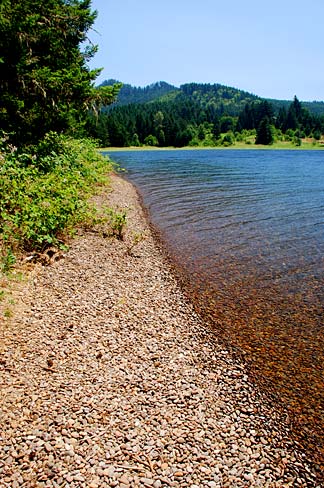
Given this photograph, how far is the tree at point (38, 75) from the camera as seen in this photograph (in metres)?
14.2

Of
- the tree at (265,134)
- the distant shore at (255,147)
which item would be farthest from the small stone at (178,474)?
the tree at (265,134)

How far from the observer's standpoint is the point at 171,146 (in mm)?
125500

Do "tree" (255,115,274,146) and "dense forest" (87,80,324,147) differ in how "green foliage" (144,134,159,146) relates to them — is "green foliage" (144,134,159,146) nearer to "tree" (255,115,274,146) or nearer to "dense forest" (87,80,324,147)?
"dense forest" (87,80,324,147)

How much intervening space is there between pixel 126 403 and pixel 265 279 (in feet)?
Result: 21.5

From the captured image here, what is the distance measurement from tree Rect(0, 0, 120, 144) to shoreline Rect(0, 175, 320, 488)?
10.9m

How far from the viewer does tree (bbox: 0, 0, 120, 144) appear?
1418 centimetres

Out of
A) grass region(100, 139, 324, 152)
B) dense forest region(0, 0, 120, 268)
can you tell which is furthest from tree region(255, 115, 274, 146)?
dense forest region(0, 0, 120, 268)

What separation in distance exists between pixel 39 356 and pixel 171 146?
416 feet

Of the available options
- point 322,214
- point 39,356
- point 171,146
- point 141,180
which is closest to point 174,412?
point 39,356

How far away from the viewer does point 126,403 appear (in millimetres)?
5012

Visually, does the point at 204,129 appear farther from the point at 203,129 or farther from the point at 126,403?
the point at 126,403

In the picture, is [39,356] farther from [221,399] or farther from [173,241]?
[173,241]

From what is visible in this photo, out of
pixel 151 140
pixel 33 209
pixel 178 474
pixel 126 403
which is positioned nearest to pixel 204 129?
pixel 151 140

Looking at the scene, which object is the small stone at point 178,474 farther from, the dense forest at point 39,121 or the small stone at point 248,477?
the dense forest at point 39,121
